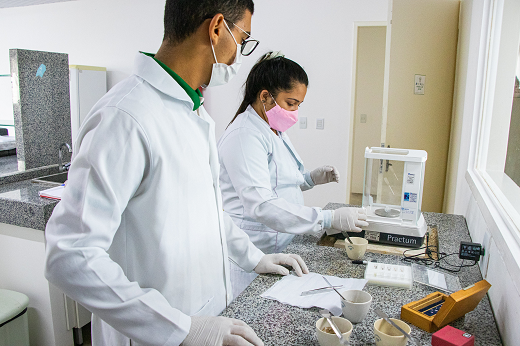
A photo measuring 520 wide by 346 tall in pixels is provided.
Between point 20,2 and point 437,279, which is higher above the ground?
point 20,2

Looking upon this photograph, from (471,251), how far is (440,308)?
427 millimetres

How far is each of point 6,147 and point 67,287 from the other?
2.66m

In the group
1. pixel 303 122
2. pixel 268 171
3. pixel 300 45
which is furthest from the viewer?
pixel 303 122

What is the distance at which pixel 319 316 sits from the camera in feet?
3.15

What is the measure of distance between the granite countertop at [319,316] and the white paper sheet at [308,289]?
2 centimetres

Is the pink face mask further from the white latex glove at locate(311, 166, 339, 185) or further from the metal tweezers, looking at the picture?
the metal tweezers

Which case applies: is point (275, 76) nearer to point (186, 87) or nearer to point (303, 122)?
point (186, 87)

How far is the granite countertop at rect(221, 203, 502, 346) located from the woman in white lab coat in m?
0.15

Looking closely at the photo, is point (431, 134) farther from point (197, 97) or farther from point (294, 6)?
point (197, 97)

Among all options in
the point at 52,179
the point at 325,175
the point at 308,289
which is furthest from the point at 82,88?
the point at 308,289

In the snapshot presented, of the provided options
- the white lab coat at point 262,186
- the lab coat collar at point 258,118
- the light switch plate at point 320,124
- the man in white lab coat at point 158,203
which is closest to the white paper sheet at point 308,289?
the man in white lab coat at point 158,203

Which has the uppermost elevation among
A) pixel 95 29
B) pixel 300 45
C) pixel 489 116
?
pixel 95 29

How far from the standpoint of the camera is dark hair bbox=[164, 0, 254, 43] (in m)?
0.89

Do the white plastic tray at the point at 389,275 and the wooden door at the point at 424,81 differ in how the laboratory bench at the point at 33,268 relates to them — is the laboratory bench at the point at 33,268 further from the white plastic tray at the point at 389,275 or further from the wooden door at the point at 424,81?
the wooden door at the point at 424,81
